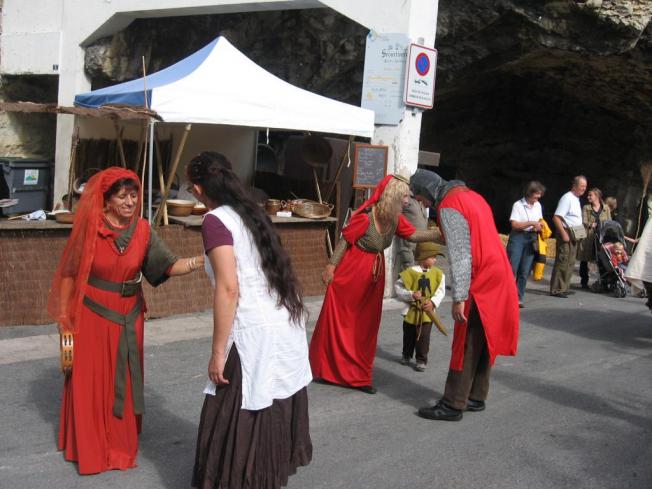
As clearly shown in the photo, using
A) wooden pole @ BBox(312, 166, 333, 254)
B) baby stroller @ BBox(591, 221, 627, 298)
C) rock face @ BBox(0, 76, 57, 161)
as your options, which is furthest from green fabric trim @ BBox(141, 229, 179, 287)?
rock face @ BBox(0, 76, 57, 161)

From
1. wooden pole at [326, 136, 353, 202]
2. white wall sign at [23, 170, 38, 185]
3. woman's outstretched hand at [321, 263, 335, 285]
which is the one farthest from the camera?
wooden pole at [326, 136, 353, 202]

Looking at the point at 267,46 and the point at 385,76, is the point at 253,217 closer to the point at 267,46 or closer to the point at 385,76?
the point at 385,76

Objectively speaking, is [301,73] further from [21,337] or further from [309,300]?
[21,337]

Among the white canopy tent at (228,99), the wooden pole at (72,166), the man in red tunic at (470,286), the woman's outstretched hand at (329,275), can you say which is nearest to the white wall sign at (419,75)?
the white canopy tent at (228,99)

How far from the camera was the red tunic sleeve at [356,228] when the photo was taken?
18.8ft

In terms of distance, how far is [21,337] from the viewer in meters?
6.78

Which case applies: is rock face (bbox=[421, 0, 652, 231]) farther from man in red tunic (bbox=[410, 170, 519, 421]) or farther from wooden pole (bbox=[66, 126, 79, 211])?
man in red tunic (bbox=[410, 170, 519, 421])

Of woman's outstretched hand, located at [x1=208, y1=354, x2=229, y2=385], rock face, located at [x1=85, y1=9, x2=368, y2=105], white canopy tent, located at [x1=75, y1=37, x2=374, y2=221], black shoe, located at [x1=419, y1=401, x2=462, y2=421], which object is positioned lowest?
black shoe, located at [x1=419, y1=401, x2=462, y2=421]

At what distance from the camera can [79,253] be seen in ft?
12.6

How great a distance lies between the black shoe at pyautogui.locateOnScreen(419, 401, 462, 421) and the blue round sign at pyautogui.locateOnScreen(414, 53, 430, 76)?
4.95 metres

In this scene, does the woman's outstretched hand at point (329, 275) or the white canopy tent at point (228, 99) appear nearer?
the woman's outstretched hand at point (329, 275)

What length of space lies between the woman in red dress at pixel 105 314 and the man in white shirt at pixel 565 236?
743 cm

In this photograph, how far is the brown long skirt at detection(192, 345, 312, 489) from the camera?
3.36 m

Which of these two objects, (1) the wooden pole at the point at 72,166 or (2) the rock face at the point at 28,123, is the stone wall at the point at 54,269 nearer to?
(1) the wooden pole at the point at 72,166
